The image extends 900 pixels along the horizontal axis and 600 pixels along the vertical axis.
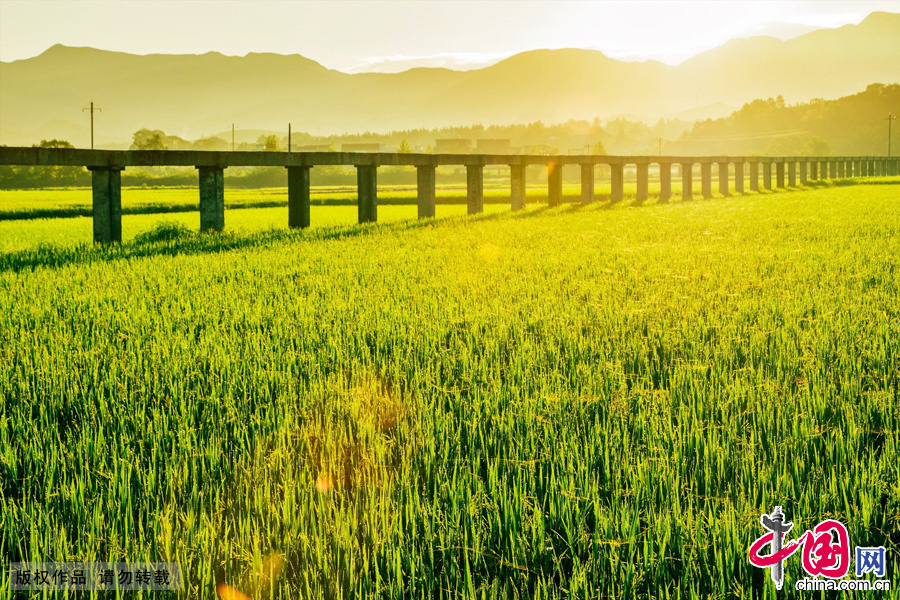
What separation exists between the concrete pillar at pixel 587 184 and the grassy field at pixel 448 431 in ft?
79.4

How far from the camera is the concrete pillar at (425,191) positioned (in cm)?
2231

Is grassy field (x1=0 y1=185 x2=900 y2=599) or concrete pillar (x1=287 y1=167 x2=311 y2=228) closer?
grassy field (x1=0 y1=185 x2=900 y2=599)

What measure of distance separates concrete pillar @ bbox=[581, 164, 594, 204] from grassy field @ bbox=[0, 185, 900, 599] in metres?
24.2

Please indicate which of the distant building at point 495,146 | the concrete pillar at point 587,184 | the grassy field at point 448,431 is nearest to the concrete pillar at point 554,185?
the concrete pillar at point 587,184

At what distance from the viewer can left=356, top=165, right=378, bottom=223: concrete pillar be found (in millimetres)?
20219

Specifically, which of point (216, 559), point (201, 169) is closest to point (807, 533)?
point (216, 559)

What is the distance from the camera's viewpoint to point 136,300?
26.4 feet

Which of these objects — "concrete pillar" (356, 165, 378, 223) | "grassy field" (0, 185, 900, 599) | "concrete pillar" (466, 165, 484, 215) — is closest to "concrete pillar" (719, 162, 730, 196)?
"concrete pillar" (466, 165, 484, 215)

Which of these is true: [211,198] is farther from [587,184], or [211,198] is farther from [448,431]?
[587,184]

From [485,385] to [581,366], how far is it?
67cm

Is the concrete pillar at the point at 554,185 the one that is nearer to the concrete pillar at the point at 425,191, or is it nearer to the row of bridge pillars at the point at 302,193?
the row of bridge pillars at the point at 302,193

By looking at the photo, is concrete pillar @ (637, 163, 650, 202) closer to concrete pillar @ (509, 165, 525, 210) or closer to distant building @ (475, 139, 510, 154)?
concrete pillar @ (509, 165, 525, 210)

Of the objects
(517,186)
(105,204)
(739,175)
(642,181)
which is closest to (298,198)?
(105,204)

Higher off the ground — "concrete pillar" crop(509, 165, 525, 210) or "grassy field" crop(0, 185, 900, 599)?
"concrete pillar" crop(509, 165, 525, 210)
